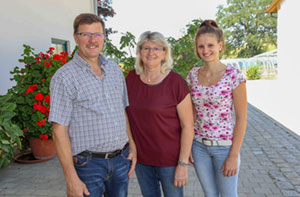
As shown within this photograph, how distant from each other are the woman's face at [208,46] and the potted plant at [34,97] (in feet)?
10.4

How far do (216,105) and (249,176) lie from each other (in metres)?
2.53

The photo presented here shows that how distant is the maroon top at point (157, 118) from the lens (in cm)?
198

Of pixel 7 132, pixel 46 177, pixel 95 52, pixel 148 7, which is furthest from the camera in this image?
pixel 148 7

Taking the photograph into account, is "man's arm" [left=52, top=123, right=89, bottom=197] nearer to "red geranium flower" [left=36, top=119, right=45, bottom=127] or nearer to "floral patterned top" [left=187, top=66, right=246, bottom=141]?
"floral patterned top" [left=187, top=66, right=246, bottom=141]

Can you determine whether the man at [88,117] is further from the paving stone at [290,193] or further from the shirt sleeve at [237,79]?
the paving stone at [290,193]

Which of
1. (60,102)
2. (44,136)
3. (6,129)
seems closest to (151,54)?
(60,102)

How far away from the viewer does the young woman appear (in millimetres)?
1938

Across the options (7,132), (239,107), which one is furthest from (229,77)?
(7,132)

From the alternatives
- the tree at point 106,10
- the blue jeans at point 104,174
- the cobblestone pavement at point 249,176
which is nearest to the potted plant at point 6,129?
the cobblestone pavement at point 249,176

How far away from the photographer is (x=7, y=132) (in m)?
3.62

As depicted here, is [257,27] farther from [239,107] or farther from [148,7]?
[239,107]

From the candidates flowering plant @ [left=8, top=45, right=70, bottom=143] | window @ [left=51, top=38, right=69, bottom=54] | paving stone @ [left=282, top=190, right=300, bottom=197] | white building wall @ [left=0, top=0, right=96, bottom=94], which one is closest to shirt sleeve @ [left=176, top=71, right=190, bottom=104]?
paving stone @ [left=282, top=190, right=300, bottom=197]

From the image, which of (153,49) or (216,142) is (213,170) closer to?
(216,142)

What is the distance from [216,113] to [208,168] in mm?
472
